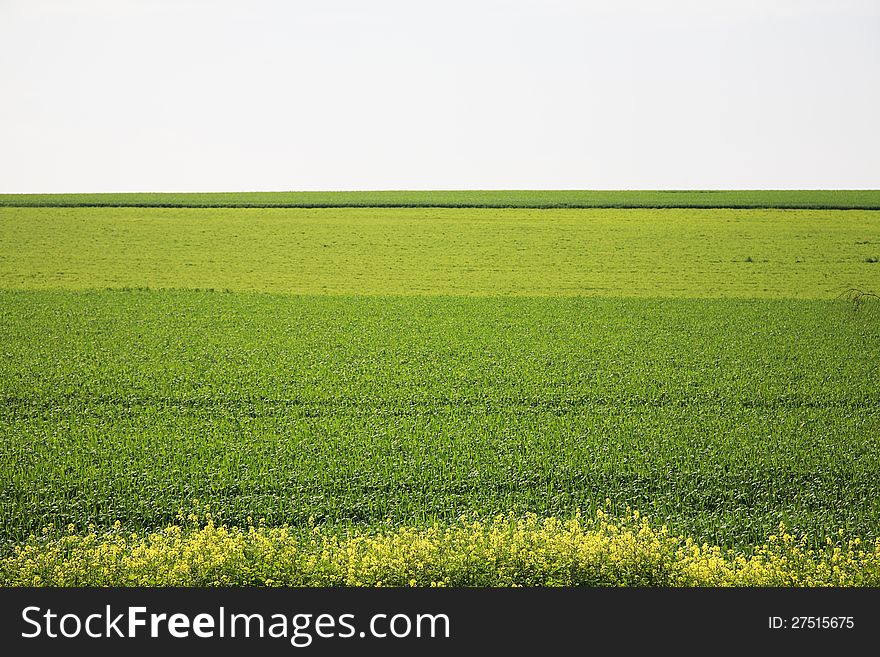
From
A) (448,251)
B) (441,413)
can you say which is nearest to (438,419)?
(441,413)

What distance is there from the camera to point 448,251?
3938 centimetres

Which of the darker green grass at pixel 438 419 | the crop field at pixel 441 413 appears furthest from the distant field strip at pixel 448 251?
the darker green grass at pixel 438 419

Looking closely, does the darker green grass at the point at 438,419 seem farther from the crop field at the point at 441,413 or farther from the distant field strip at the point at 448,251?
the distant field strip at the point at 448,251

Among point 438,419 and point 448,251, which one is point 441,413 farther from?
point 448,251

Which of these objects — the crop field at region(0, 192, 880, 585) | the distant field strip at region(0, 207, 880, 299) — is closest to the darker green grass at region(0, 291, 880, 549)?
the crop field at region(0, 192, 880, 585)

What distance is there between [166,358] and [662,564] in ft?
42.9

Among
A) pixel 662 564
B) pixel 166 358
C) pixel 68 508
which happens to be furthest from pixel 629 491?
pixel 166 358

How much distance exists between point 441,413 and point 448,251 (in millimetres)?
25564

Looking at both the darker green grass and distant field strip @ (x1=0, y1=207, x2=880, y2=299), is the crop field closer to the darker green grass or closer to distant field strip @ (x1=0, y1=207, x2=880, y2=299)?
the darker green grass

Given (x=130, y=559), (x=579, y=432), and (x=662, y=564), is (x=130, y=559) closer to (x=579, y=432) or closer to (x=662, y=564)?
(x=662, y=564)

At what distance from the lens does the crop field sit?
397 inches

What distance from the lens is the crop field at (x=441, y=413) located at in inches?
397

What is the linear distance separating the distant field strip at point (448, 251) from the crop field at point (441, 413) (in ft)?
1.47

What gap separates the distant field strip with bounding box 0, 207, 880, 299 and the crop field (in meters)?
0.45
